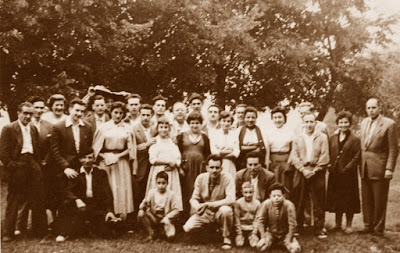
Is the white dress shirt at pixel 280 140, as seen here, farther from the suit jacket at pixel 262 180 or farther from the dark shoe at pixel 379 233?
the dark shoe at pixel 379 233

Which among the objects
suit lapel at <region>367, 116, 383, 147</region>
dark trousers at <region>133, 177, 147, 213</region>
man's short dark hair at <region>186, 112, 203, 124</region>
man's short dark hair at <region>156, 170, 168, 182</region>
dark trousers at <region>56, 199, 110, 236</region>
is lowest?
dark trousers at <region>56, 199, 110, 236</region>

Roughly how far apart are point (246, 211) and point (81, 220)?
2215mm

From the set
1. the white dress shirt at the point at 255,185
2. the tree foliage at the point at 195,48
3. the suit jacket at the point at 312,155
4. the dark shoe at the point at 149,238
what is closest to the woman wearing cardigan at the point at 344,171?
the suit jacket at the point at 312,155

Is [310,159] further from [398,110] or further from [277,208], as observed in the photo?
[398,110]

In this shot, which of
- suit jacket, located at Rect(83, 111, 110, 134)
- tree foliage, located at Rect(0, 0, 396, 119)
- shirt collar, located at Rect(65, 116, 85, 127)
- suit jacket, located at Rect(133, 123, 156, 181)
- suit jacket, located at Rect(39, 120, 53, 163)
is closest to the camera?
shirt collar, located at Rect(65, 116, 85, 127)

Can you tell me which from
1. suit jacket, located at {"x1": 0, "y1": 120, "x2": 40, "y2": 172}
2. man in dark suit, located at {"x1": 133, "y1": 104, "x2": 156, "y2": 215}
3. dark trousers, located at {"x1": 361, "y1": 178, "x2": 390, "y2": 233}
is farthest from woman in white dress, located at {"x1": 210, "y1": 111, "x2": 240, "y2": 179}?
suit jacket, located at {"x1": 0, "y1": 120, "x2": 40, "y2": 172}

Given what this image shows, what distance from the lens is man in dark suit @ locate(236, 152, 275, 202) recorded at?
682cm

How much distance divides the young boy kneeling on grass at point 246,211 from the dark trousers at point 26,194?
2624 millimetres

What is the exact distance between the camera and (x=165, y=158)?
698cm

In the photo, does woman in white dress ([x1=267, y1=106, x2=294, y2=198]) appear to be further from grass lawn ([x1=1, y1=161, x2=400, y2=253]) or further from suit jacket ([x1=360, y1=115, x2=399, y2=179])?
suit jacket ([x1=360, y1=115, x2=399, y2=179])

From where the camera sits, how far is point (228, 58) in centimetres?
1842

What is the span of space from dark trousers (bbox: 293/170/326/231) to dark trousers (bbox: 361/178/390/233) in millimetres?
622

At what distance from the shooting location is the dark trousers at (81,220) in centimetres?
659

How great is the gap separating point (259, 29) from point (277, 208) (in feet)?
46.3
